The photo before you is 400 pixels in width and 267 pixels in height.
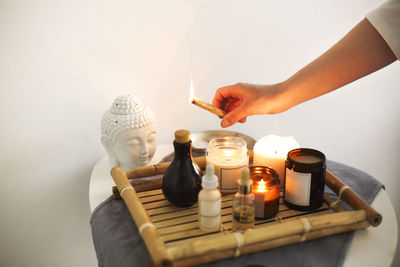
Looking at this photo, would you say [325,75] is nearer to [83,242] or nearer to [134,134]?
[134,134]

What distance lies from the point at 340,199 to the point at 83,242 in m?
0.81

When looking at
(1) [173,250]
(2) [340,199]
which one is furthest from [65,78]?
(2) [340,199]

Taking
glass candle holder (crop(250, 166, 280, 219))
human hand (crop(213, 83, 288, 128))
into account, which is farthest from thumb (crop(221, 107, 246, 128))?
glass candle holder (crop(250, 166, 280, 219))

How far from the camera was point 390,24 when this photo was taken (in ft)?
2.44

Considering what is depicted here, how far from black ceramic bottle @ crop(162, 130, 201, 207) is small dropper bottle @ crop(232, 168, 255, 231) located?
Answer: 108mm

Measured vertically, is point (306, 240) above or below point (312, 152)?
below

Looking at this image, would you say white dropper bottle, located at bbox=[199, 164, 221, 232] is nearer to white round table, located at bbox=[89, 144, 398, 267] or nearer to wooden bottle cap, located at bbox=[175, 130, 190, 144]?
wooden bottle cap, located at bbox=[175, 130, 190, 144]

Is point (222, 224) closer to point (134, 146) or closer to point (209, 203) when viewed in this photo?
point (209, 203)

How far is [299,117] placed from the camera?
52.2 inches

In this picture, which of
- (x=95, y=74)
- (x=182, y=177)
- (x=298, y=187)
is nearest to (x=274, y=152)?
(x=298, y=187)

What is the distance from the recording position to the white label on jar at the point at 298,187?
0.71 metres

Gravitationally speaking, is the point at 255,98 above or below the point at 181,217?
above

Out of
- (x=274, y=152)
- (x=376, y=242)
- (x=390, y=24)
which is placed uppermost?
(x=390, y=24)

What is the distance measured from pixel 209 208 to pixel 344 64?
464 millimetres
